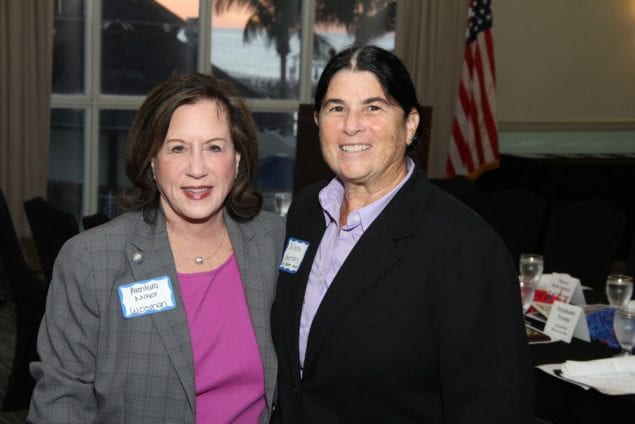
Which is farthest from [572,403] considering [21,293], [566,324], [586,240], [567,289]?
[21,293]

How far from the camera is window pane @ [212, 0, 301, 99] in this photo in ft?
27.5

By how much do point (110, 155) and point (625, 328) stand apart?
5671 mm

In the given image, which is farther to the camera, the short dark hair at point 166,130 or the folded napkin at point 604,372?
the folded napkin at point 604,372

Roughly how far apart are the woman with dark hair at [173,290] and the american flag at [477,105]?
19.3ft

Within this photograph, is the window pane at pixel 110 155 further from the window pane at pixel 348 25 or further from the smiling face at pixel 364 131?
the smiling face at pixel 364 131

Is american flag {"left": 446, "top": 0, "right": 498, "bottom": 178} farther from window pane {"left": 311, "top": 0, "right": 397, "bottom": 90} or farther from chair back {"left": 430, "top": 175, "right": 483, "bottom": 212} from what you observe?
chair back {"left": 430, "top": 175, "right": 483, "bottom": 212}

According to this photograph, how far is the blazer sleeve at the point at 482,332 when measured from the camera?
6.73 feet

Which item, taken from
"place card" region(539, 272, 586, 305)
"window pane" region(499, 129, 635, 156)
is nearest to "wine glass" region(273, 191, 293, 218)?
"place card" region(539, 272, 586, 305)

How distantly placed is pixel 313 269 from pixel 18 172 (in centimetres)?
559

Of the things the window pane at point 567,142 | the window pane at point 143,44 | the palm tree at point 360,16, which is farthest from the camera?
the window pane at point 567,142

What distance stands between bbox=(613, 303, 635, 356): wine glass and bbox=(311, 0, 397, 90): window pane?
5.63 meters

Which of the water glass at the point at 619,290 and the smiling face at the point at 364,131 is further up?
the smiling face at the point at 364,131

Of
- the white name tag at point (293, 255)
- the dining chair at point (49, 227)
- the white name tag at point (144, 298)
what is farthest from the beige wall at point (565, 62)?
the white name tag at point (144, 298)

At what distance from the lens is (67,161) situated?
8.16 m
